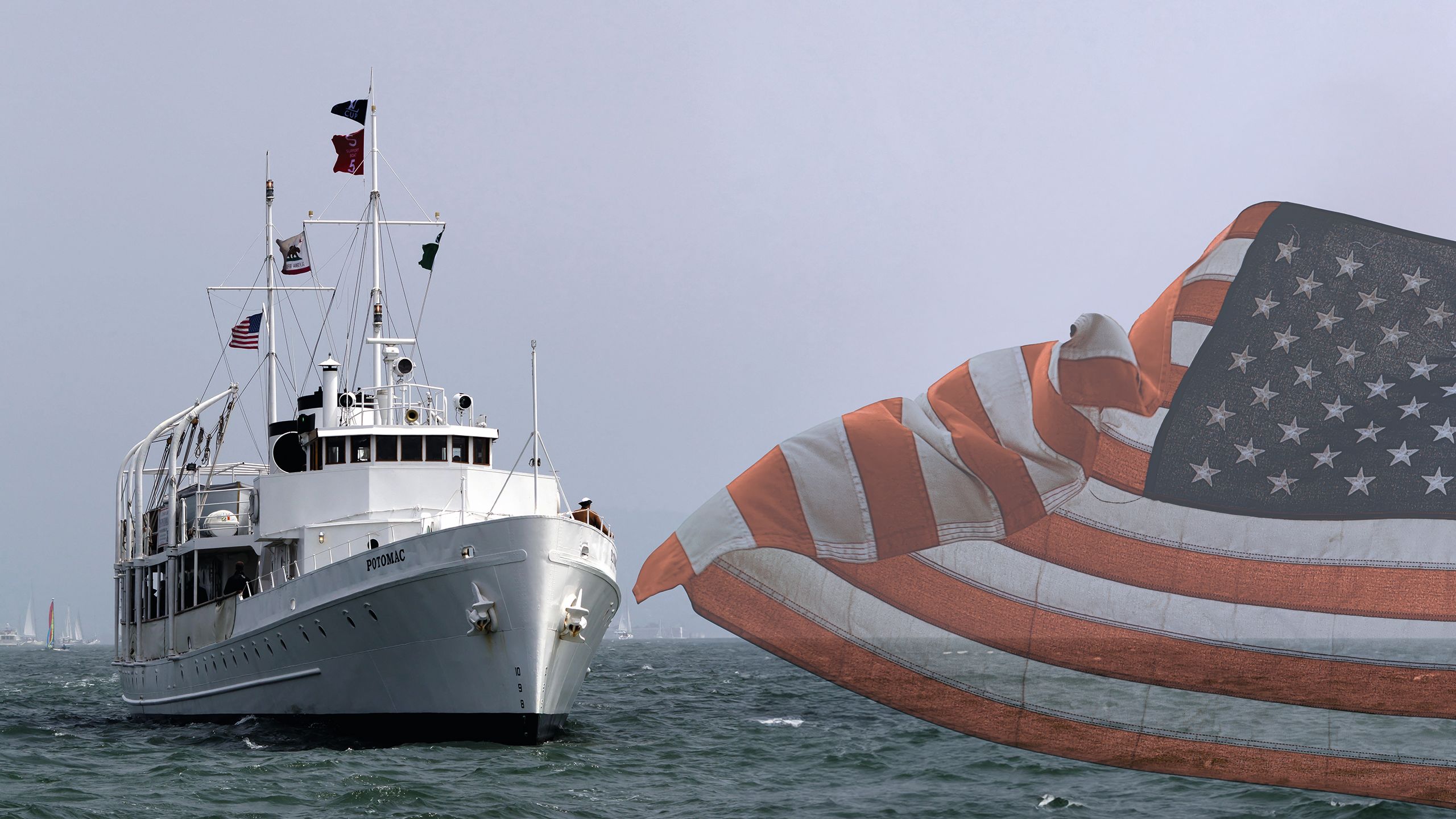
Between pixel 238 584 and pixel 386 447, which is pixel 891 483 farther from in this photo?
pixel 238 584

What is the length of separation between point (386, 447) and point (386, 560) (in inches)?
214

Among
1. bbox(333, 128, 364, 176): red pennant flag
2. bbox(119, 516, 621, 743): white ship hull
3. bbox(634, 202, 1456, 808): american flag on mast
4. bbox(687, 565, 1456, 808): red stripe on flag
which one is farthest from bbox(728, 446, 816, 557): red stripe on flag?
bbox(333, 128, 364, 176): red pennant flag

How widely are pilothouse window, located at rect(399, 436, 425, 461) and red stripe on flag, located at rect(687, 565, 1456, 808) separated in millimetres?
22252

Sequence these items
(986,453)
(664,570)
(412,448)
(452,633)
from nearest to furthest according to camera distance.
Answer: (664,570), (986,453), (452,633), (412,448)

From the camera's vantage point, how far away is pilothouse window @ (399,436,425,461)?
30469mm

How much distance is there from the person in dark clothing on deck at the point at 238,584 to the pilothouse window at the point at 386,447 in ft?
14.2

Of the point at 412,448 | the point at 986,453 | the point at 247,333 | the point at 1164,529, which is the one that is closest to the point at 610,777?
the point at 412,448

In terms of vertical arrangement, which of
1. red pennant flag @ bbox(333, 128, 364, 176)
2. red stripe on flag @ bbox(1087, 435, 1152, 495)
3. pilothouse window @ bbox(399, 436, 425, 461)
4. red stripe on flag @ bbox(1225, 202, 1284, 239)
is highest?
red pennant flag @ bbox(333, 128, 364, 176)

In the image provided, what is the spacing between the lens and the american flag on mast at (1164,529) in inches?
351

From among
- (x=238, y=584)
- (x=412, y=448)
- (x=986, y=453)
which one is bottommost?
(x=238, y=584)

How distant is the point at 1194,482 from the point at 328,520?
24.0m

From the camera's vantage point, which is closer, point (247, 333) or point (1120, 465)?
point (1120, 465)

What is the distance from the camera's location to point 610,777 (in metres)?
22.2

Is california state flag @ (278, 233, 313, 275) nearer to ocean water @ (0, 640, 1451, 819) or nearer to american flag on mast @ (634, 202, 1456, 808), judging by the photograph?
ocean water @ (0, 640, 1451, 819)
